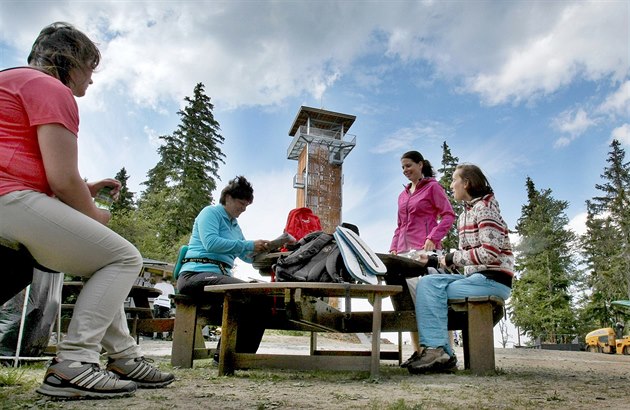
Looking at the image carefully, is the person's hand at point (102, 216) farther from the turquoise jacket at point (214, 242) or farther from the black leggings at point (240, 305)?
the turquoise jacket at point (214, 242)

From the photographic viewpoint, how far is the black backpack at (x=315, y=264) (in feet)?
10.8

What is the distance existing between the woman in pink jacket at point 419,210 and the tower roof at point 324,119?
31907 mm

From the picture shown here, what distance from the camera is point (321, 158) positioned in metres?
35.2

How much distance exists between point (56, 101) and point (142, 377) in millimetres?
1422

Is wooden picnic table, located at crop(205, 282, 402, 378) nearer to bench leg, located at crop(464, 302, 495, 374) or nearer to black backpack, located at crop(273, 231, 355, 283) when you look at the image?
black backpack, located at crop(273, 231, 355, 283)

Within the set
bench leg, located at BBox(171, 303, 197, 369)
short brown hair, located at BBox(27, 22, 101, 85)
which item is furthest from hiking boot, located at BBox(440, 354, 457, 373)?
short brown hair, located at BBox(27, 22, 101, 85)

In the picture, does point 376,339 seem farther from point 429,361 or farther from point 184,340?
point 184,340

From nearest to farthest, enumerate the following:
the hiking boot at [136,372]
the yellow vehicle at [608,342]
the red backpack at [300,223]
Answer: the hiking boot at [136,372]
the red backpack at [300,223]
the yellow vehicle at [608,342]

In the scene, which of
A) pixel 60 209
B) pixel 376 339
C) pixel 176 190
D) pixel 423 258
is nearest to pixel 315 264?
pixel 376 339

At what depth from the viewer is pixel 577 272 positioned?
36219mm

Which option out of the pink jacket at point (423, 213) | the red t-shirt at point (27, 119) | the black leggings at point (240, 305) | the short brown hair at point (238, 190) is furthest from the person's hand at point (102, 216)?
the pink jacket at point (423, 213)

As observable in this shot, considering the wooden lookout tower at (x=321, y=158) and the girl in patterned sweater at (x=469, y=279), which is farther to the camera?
the wooden lookout tower at (x=321, y=158)

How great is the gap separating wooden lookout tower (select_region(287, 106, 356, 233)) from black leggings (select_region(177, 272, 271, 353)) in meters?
28.0

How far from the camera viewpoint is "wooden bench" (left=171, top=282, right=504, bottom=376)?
3.17 meters
